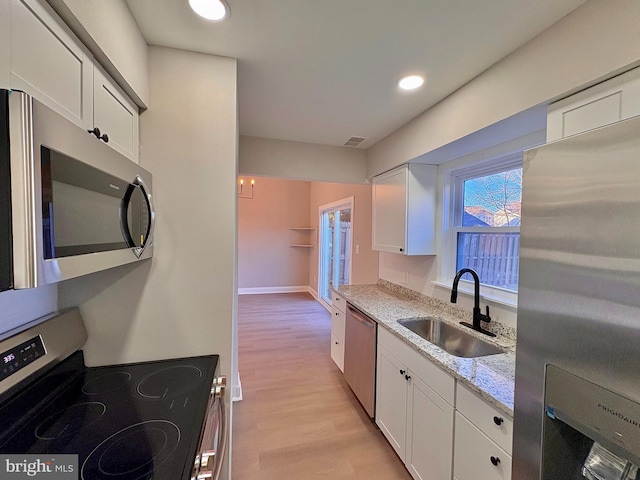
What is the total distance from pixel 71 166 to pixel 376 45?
139 centimetres

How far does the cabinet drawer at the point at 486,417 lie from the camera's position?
43.4 inches

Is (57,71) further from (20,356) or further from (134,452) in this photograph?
(134,452)

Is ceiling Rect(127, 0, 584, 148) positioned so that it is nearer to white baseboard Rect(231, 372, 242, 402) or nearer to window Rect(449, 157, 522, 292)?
window Rect(449, 157, 522, 292)

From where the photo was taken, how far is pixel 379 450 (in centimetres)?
201

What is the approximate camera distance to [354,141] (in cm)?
290

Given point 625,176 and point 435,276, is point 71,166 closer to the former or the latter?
point 625,176

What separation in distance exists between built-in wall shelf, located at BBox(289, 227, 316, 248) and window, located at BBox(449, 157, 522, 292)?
4.64 metres

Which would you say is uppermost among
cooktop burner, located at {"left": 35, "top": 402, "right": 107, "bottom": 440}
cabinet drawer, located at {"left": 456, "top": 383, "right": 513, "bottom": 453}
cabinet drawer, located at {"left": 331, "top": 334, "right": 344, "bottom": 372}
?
cooktop burner, located at {"left": 35, "top": 402, "right": 107, "bottom": 440}

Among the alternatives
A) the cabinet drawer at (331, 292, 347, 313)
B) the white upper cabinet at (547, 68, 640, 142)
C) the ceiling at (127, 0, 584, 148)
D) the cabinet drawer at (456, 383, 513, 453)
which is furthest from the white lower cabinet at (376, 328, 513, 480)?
the ceiling at (127, 0, 584, 148)

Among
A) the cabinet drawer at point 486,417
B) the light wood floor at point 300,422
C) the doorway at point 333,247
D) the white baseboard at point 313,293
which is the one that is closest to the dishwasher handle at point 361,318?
the light wood floor at point 300,422

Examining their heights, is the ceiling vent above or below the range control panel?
above

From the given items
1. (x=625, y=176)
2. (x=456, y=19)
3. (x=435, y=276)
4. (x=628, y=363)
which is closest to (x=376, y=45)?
(x=456, y=19)

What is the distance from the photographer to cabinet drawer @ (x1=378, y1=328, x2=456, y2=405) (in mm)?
1413
